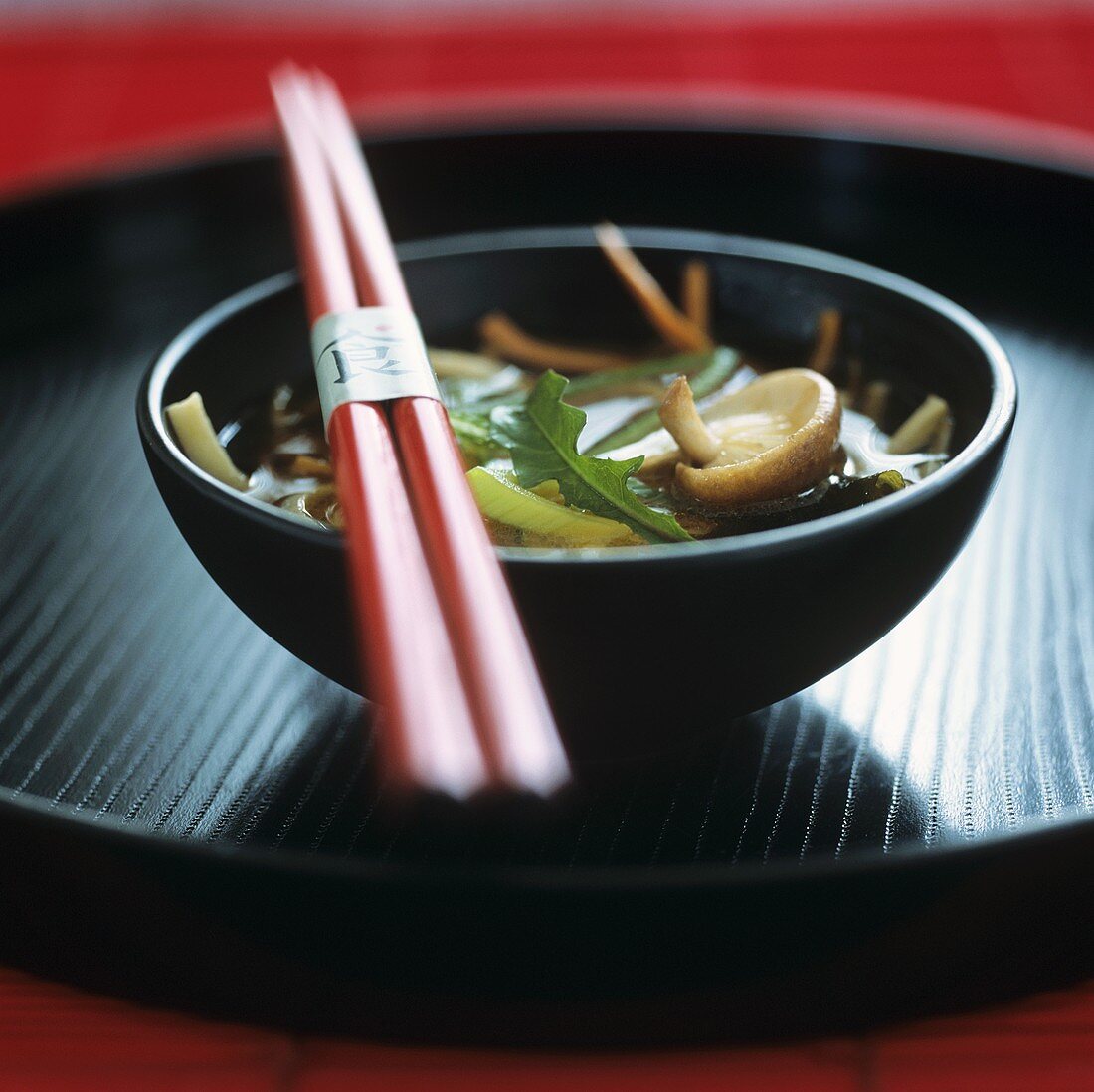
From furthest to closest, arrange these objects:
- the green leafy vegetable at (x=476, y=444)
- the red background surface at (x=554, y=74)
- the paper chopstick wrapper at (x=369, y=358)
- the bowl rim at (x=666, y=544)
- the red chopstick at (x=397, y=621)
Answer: the red background surface at (x=554, y=74) < the green leafy vegetable at (x=476, y=444) < the paper chopstick wrapper at (x=369, y=358) < the bowl rim at (x=666, y=544) < the red chopstick at (x=397, y=621)

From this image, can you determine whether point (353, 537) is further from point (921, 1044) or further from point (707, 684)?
point (921, 1044)

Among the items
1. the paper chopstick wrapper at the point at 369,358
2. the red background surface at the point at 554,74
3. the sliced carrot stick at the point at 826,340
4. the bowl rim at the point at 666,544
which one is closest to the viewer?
the bowl rim at the point at 666,544

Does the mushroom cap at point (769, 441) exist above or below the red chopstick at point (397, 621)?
below

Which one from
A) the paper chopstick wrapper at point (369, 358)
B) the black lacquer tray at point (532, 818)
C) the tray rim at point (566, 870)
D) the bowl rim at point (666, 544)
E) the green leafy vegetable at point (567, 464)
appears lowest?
the black lacquer tray at point (532, 818)

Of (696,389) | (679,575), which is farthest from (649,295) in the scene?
(679,575)

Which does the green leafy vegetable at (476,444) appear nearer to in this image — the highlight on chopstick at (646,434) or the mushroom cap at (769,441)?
the highlight on chopstick at (646,434)

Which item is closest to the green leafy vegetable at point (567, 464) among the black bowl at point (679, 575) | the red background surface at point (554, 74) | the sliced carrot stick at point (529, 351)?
the black bowl at point (679, 575)

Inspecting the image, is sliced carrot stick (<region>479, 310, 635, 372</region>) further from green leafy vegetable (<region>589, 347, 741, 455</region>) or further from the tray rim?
the tray rim

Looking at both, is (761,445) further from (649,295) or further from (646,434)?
(649,295)
